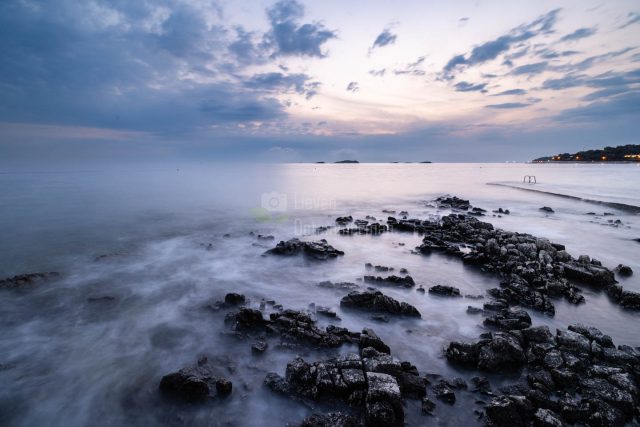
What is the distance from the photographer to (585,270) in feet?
36.0

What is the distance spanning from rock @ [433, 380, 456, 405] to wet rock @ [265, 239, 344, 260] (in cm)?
859

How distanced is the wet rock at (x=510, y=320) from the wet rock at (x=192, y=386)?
6497mm

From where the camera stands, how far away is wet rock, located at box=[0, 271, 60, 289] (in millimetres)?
10279

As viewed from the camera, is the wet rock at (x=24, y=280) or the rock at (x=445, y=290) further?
the wet rock at (x=24, y=280)

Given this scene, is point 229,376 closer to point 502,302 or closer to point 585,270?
point 502,302

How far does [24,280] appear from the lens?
1055 centimetres

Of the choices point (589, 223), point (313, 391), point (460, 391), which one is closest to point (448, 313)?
point (460, 391)

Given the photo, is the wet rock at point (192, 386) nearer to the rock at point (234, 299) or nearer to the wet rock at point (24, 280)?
the rock at point (234, 299)

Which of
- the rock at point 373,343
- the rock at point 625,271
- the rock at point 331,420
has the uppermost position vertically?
the rock at point 331,420

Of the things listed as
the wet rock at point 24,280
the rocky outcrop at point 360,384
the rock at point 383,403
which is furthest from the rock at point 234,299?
the wet rock at point 24,280

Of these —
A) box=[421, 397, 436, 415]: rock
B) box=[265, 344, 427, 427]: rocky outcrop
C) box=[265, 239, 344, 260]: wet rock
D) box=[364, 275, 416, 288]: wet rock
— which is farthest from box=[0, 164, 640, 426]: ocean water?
box=[265, 239, 344, 260]: wet rock

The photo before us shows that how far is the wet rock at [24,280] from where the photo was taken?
33.7 feet

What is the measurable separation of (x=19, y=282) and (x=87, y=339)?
547 cm

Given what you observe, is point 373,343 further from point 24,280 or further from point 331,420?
point 24,280
